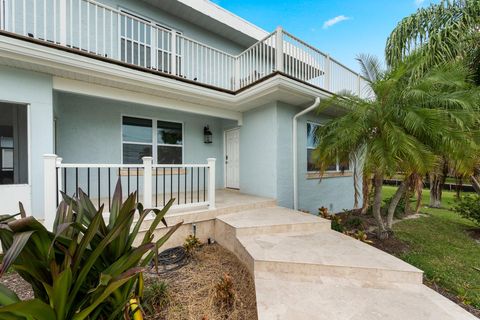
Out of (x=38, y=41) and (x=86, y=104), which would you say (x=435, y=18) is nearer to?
(x=38, y=41)

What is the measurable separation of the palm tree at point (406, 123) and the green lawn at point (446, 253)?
877 mm

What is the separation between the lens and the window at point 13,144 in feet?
12.7

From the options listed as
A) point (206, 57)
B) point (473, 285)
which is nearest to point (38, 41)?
point (206, 57)

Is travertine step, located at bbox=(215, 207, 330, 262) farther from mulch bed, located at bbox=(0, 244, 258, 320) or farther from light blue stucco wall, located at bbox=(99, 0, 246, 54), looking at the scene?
light blue stucco wall, located at bbox=(99, 0, 246, 54)

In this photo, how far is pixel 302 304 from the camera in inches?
93.7

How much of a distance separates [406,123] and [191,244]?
Result: 4505 mm

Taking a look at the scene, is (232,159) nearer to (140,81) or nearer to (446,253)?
(140,81)

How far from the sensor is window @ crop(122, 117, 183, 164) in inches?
246

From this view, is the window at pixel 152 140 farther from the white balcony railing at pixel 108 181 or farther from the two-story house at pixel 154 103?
the white balcony railing at pixel 108 181

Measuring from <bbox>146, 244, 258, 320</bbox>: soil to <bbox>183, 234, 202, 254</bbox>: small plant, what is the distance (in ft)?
0.44

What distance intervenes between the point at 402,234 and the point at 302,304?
15.8ft

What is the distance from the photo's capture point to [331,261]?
304cm

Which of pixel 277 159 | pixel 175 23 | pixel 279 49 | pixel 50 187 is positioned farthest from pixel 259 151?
pixel 175 23

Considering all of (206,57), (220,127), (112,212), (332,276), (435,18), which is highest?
(435,18)
